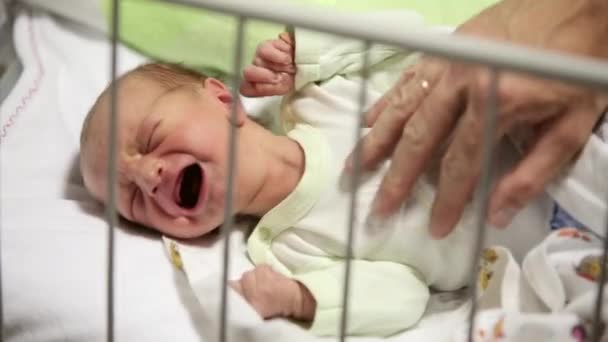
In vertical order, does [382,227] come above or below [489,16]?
below

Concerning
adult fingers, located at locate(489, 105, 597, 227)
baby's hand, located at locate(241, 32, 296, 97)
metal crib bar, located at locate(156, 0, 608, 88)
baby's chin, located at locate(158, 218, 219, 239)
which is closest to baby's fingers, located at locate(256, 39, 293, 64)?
baby's hand, located at locate(241, 32, 296, 97)

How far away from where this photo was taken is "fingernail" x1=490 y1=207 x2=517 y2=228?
82 centimetres

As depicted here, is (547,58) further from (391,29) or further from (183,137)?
(183,137)

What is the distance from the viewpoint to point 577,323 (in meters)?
Result: 0.76

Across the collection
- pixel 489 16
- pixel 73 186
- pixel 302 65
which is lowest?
pixel 73 186

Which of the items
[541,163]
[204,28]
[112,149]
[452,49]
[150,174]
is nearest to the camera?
[452,49]

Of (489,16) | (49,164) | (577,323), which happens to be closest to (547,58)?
(577,323)

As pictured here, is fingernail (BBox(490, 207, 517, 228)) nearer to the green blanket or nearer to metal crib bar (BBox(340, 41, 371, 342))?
metal crib bar (BBox(340, 41, 371, 342))

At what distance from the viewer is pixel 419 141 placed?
85 cm

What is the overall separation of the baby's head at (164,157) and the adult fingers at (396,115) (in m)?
0.13

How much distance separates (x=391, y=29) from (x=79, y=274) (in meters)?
0.43

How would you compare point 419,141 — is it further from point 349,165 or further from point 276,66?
point 276,66

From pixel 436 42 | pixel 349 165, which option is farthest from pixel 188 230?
pixel 436 42

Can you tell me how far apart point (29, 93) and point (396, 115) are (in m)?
0.47
